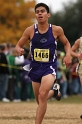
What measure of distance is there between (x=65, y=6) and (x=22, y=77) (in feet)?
158

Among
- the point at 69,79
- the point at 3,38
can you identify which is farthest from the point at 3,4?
the point at 69,79

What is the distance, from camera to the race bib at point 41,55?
9102mm

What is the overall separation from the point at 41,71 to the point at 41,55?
0.29m

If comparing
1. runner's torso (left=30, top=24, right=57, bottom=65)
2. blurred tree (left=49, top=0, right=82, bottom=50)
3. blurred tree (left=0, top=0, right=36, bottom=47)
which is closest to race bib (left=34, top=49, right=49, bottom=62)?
runner's torso (left=30, top=24, right=57, bottom=65)

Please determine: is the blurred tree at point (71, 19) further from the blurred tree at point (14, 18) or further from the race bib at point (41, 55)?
the race bib at point (41, 55)

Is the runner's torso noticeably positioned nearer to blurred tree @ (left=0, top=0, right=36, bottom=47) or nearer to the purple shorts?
the purple shorts

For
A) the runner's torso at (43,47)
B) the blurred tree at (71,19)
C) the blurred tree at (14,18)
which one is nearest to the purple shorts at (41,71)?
the runner's torso at (43,47)

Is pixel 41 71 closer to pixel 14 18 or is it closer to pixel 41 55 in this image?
pixel 41 55

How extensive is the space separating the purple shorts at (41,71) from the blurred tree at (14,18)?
30.9 metres

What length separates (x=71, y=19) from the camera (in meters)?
64.1

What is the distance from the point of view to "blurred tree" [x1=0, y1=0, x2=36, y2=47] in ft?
136

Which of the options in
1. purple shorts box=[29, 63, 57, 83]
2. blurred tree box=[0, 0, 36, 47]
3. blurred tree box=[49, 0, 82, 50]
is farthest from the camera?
blurred tree box=[49, 0, 82, 50]

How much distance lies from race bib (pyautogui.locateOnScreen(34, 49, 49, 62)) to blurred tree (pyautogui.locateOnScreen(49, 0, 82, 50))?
51844mm

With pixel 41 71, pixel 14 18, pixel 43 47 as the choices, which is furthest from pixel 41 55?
pixel 14 18
